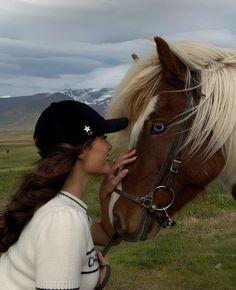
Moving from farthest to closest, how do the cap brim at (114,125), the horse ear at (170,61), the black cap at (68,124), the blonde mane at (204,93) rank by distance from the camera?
the blonde mane at (204,93)
the horse ear at (170,61)
the cap brim at (114,125)
the black cap at (68,124)

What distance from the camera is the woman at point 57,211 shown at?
7.52 ft

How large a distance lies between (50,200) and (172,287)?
450 centimetres

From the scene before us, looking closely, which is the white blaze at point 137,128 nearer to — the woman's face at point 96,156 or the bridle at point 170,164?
the bridle at point 170,164

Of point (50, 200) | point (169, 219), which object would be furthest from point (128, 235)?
point (50, 200)

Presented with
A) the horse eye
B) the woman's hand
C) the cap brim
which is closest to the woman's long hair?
the cap brim

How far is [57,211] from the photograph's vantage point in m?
2.38

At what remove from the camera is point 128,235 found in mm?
3225

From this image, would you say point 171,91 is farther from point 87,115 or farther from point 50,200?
point 50,200

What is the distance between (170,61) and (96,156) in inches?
35.7

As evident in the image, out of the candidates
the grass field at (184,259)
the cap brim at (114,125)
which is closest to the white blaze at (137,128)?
the cap brim at (114,125)

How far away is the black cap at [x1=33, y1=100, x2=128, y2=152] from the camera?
2.57 metres

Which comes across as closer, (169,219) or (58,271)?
(58,271)

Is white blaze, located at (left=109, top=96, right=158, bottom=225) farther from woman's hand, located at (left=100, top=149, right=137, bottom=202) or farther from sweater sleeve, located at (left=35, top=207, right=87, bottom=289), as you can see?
sweater sleeve, located at (left=35, top=207, right=87, bottom=289)

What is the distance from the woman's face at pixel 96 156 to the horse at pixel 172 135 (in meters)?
0.54
